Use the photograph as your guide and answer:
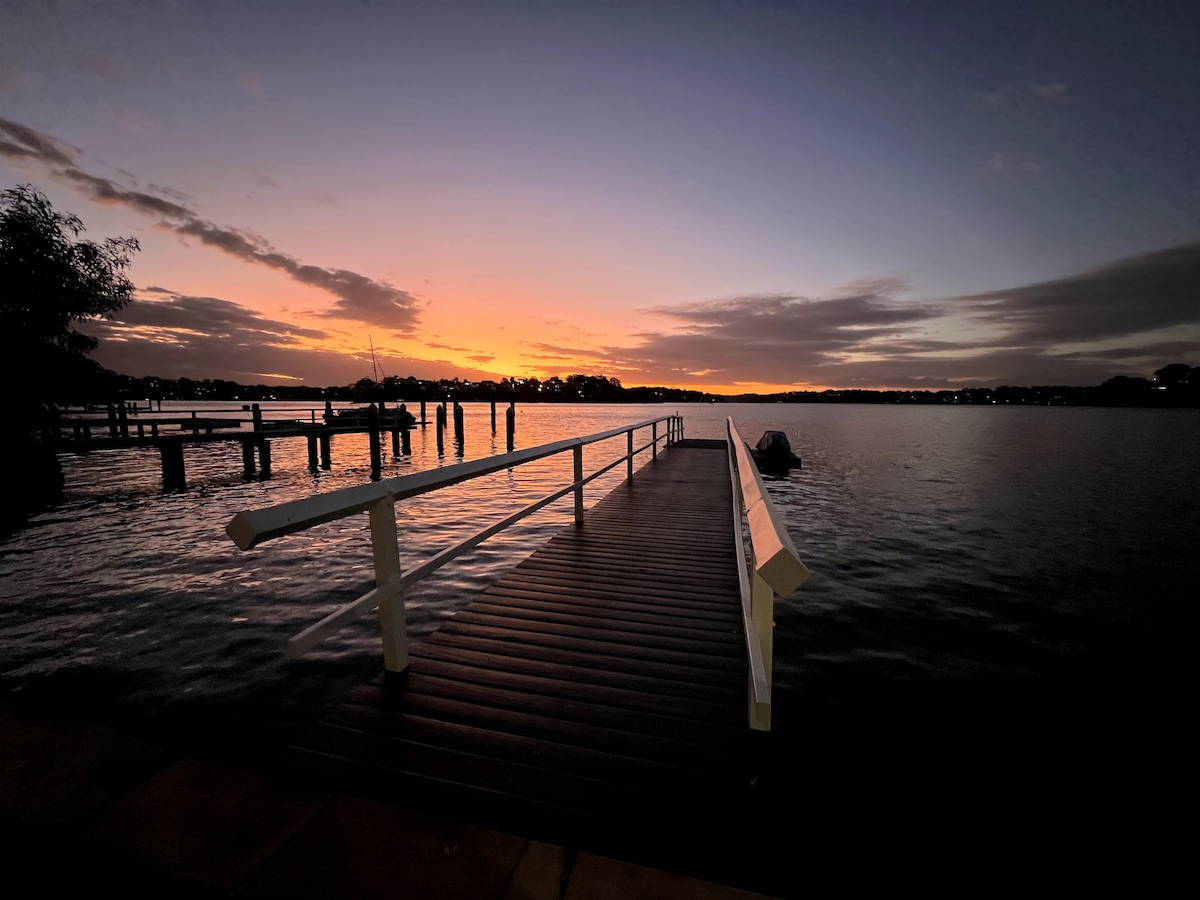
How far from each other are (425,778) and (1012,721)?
5247 millimetres

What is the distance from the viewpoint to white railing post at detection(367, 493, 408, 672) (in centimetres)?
289

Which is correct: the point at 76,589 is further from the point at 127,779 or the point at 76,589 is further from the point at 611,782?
the point at 611,782

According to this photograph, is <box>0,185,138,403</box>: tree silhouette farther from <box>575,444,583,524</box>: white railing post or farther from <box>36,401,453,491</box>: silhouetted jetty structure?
<box>575,444,583,524</box>: white railing post

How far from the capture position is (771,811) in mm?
2250

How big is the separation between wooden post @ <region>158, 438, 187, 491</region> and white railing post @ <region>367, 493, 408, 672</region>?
1656 centimetres

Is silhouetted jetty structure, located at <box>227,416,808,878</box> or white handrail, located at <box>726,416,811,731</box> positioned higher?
white handrail, located at <box>726,416,811,731</box>

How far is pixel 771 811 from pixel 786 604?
5746mm

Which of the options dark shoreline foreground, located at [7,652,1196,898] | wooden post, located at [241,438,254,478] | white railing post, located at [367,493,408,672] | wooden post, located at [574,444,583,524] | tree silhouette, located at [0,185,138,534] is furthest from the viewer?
wooden post, located at [241,438,254,478]

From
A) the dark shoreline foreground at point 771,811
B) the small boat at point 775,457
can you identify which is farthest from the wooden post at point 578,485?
the small boat at point 775,457

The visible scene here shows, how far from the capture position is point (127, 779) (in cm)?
208

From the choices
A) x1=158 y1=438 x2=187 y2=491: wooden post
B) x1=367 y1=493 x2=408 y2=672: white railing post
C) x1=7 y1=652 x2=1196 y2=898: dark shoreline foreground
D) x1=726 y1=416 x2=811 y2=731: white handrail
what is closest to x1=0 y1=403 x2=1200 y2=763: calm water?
x1=7 y1=652 x2=1196 y2=898: dark shoreline foreground

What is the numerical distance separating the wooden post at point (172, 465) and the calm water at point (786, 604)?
0.62 metres

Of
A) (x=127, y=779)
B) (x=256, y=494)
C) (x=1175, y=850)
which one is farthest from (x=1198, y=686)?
(x=256, y=494)

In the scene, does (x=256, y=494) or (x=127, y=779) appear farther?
(x=256, y=494)
